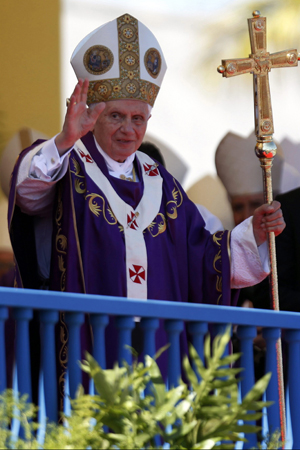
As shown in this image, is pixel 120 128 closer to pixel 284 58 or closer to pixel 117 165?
pixel 117 165

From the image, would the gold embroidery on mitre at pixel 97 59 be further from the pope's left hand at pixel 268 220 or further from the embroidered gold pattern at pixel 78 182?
the pope's left hand at pixel 268 220

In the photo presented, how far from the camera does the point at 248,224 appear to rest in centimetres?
472

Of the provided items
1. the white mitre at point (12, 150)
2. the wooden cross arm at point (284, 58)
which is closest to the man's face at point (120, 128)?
the wooden cross arm at point (284, 58)

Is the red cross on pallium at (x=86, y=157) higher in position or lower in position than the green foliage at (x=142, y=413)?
higher

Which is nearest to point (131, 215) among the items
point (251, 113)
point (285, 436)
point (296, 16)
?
point (285, 436)

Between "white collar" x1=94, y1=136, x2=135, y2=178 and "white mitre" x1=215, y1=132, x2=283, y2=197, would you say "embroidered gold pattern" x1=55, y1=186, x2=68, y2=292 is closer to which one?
"white collar" x1=94, y1=136, x2=135, y2=178

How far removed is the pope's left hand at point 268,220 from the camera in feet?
15.1

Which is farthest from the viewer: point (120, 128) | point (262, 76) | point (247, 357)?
point (262, 76)

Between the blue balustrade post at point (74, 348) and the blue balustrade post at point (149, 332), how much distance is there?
0.25 meters

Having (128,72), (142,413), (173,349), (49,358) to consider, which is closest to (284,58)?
(128,72)

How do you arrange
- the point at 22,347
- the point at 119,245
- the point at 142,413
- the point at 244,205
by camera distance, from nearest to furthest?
the point at 142,413 < the point at 22,347 < the point at 119,245 < the point at 244,205

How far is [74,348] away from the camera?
320 cm

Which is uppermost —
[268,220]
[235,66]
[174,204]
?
[235,66]

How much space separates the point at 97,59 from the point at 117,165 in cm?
65
